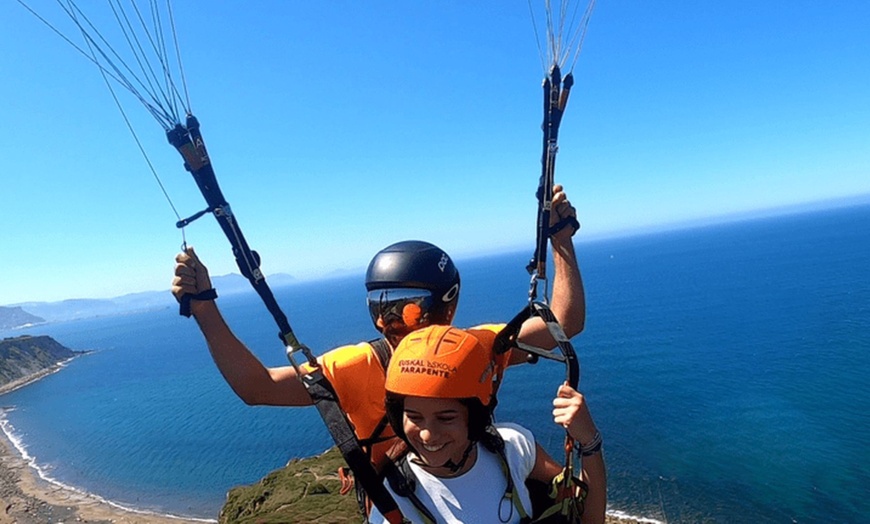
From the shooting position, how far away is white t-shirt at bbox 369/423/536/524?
102 inches

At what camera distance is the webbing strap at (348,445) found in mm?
2561

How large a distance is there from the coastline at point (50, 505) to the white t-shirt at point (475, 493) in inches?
1709

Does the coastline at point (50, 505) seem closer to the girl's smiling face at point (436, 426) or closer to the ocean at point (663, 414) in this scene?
the ocean at point (663, 414)

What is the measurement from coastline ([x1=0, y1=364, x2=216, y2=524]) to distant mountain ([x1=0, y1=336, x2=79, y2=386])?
73.6 metres

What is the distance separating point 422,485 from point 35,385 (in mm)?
136699

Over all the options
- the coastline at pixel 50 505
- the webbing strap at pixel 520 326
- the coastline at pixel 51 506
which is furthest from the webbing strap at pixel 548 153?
the coastline at pixel 50 505

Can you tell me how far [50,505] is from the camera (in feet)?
142

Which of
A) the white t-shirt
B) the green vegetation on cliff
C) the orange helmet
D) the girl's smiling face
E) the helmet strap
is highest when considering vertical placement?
the orange helmet

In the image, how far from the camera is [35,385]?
106 metres

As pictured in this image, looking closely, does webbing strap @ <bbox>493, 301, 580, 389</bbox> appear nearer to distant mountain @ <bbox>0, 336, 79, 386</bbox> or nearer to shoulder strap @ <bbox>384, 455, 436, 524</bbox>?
shoulder strap @ <bbox>384, 455, 436, 524</bbox>

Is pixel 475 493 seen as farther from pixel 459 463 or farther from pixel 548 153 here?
pixel 548 153

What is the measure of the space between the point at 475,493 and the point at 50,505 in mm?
56586

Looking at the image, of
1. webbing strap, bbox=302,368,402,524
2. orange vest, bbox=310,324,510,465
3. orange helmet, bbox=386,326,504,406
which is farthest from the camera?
orange vest, bbox=310,324,510,465

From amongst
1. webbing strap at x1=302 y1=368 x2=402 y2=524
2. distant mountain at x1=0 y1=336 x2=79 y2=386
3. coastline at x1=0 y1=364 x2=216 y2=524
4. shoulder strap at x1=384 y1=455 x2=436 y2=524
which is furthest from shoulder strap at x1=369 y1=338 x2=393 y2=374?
distant mountain at x1=0 y1=336 x2=79 y2=386
